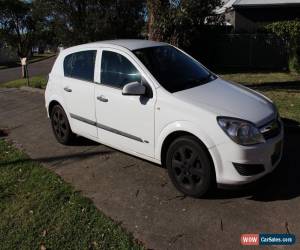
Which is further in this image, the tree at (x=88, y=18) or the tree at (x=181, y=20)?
the tree at (x=88, y=18)

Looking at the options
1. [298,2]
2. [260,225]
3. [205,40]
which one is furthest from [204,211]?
[298,2]

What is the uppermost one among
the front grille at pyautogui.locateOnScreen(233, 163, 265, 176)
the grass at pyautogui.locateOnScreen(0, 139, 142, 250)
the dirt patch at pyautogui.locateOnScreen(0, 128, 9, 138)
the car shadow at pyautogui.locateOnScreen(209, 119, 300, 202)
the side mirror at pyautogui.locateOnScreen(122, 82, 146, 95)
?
the side mirror at pyautogui.locateOnScreen(122, 82, 146, 95)

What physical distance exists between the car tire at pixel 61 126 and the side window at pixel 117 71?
1307 millimetres

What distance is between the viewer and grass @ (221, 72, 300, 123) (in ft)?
25.9

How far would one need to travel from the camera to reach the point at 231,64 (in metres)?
17.6

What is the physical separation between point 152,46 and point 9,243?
3.18 meters

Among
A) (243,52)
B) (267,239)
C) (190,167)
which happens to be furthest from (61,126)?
(243,52)

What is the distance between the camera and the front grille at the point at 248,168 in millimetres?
4152

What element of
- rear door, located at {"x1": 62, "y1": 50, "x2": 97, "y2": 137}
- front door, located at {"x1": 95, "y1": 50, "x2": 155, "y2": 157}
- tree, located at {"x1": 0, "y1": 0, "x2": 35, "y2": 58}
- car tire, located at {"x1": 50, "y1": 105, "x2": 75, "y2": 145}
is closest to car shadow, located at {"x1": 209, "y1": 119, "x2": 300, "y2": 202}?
front door, located at {"x1": 95, "y1": 50, "x2": 155, "y2": 157}

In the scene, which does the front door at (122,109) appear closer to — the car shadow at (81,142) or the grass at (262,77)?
the car shadow at (81,142)

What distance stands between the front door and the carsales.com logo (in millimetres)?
1658

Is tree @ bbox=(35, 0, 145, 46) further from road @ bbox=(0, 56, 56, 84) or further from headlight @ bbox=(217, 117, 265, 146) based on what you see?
headlight @ bbox=(217, 117, 265, 146)

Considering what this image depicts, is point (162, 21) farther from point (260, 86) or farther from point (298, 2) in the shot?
point (298, 2)

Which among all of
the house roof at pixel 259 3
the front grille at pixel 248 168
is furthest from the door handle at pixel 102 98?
the house roof at pixel 259 3
